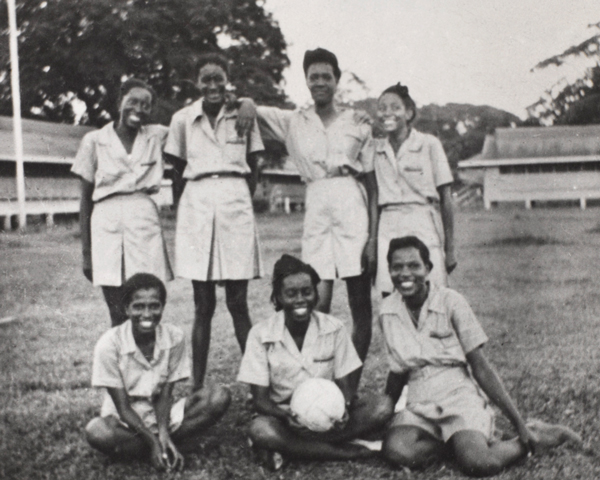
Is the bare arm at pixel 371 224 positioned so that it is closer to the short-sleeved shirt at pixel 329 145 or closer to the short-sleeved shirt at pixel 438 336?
the short-sleeved shirt at pixel 329 145

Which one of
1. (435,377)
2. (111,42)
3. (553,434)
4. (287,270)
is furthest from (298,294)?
(111,42)

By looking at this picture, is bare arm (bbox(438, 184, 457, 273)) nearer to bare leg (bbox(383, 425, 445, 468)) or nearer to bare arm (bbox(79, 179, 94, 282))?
bare leg (bbox(383, 425, 445, 468))

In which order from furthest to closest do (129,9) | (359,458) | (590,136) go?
(590,136) < (129,9) < (359,458)

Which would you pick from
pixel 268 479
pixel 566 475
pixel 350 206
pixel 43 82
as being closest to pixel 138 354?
pixel 268 479

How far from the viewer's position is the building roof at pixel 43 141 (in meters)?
15.6

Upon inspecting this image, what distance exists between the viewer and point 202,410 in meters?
3.28

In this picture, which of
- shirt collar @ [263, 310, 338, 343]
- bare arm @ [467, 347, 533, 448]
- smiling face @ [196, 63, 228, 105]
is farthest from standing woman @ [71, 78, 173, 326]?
bare arm @ [467, 347, 533, 448]

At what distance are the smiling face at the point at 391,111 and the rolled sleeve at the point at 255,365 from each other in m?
1.33

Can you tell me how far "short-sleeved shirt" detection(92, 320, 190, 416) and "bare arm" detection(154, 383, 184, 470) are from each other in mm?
49

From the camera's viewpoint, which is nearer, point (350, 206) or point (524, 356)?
point (350, 206)

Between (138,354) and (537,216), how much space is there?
1414 cm

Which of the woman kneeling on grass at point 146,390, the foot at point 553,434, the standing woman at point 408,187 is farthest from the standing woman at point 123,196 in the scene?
the foot at point 553,434

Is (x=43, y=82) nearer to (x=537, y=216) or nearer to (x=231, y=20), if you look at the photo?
(x=231, y=20)

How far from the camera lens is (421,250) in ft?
10.8
